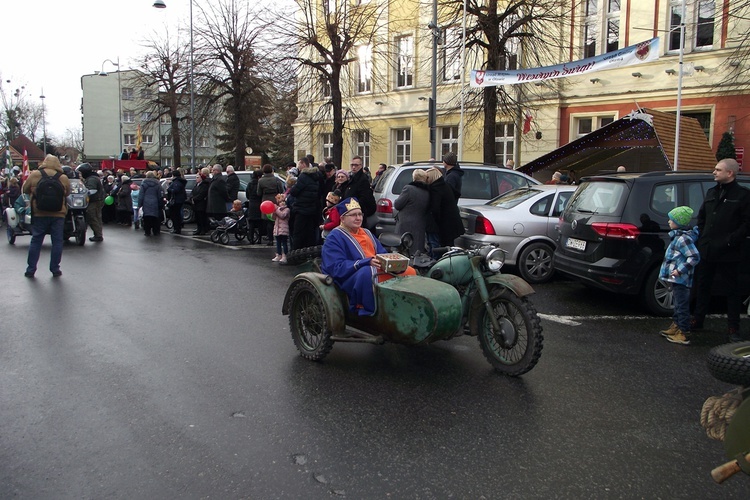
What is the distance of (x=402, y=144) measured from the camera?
31547 millimetres

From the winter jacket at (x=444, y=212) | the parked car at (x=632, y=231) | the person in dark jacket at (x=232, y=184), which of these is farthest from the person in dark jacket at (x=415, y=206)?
the person in dark jacket at (x=232, y=184)

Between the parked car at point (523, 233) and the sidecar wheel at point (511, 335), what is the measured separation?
15.0ft

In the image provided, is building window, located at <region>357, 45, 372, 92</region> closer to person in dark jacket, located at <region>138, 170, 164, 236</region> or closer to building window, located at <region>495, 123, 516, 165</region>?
building window, located at <region>495, 123, 516, 165</region>

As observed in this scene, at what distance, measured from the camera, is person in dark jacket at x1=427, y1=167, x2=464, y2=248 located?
9102mm

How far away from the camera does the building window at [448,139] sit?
94.8ft

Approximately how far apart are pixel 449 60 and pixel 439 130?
7202 mm

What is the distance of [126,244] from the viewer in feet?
49.5

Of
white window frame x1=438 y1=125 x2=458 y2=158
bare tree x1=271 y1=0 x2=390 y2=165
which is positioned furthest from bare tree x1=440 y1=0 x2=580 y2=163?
white window frame x1=438 y1=125 x2=458 y2=158

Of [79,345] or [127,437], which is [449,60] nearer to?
[79,345]

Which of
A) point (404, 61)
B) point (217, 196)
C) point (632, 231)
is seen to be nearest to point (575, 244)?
point (632, 231)

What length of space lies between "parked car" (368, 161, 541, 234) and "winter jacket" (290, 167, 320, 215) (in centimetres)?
119

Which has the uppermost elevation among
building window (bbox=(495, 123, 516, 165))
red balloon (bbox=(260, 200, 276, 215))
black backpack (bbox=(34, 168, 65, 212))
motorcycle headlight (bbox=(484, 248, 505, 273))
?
building window (bbox=(495, 123, 516, 165))

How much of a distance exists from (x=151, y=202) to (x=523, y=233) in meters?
10.8

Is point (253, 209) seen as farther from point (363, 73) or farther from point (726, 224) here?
point (363, 73)
